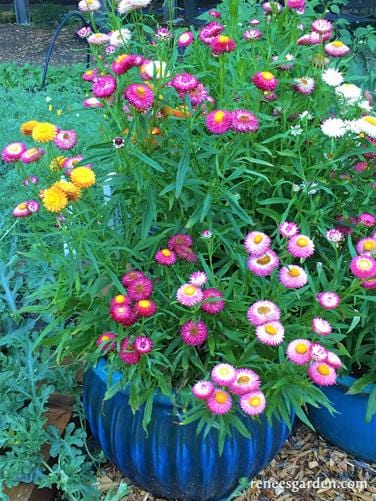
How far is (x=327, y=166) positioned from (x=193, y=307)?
0.56m

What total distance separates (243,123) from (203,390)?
24.7 inches

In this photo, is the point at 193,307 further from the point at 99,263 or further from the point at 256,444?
the point at 256,444

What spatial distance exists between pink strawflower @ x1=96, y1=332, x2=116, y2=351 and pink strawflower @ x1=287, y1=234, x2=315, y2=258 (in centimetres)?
50

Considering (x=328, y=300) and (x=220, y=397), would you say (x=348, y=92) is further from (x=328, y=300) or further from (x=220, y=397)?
(x=220, y=397)

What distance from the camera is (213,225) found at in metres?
1.77

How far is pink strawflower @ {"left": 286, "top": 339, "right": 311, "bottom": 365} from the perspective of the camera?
1483mm

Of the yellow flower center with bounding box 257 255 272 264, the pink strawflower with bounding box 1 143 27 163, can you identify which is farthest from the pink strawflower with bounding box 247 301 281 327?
A: the pink strawflower with bounding box 1 143 27 163

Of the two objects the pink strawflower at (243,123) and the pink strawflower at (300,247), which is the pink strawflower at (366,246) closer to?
the pink strawflower at (300,247)

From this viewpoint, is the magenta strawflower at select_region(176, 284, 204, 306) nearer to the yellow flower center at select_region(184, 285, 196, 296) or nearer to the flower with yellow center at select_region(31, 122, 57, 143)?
the yellow flower center at select_region(184, 285, 196, 296)

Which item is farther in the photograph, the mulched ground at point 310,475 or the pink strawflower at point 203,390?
the mulched ground at point 310,475

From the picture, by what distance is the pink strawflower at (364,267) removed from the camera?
152 cm

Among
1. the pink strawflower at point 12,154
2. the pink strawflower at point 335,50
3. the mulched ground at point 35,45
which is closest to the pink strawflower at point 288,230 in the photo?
the pink strawflower at point 335,50

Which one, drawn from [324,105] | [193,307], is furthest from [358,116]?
[193,307]

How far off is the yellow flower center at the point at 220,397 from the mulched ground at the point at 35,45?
7182 mm
